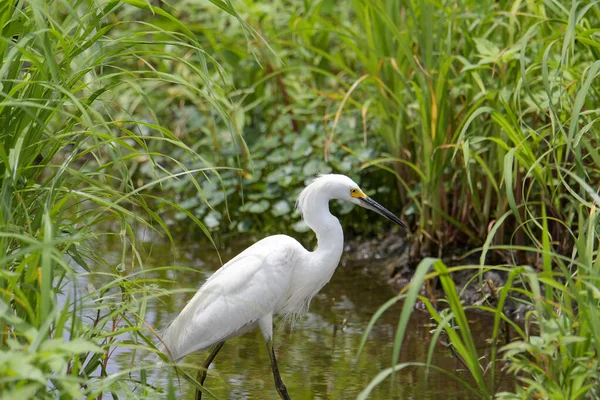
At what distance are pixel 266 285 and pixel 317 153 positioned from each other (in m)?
2.70

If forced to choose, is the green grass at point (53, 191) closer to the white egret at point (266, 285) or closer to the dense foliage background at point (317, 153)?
the dense foliage background at point (317, 153)

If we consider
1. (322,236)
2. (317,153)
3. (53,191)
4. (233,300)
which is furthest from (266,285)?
(317,153)

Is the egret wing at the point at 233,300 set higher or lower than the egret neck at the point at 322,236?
lower

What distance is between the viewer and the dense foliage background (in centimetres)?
247

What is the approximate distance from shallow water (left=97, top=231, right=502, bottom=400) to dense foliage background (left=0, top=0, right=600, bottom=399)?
22 cm

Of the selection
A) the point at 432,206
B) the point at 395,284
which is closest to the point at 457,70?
the point at 432,206

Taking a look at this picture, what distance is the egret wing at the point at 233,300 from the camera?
12.4 ft

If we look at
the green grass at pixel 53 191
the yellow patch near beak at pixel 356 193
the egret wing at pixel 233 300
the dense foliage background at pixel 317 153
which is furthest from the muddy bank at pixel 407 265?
the green grass at pixel 53 191

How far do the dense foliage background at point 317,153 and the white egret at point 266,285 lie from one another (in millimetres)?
260

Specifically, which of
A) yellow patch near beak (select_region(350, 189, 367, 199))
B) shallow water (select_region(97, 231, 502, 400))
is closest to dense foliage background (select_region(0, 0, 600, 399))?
shallow water (select_region(97, 231, 502, 400))

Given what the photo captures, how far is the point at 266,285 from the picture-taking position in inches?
152

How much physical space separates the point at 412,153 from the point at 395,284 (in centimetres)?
82

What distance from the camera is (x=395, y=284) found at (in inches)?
220

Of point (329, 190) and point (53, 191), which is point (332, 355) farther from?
point (53, 191)
